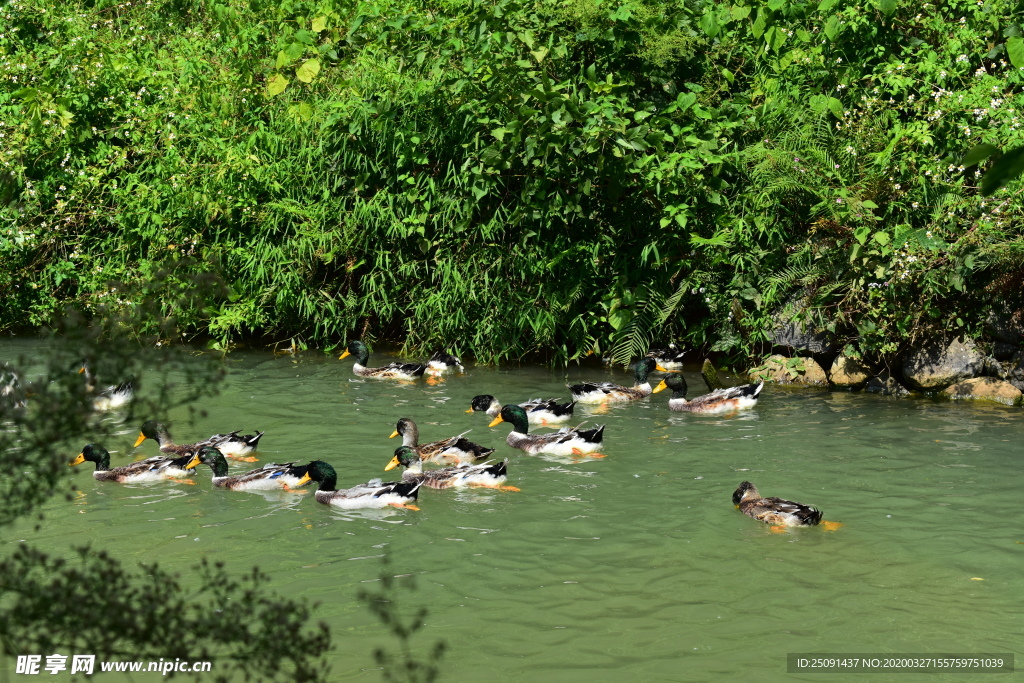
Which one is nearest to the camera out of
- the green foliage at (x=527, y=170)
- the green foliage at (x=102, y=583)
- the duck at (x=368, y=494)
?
the green foliage at (x=102, y=583)

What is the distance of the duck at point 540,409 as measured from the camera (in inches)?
476

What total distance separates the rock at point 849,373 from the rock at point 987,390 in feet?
3.29

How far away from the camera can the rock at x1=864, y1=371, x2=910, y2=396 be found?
13180 mm

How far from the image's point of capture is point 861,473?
9.92 metres

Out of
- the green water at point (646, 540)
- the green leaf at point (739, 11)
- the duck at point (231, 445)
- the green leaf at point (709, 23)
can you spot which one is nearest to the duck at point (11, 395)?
the green water at point (646, 540)

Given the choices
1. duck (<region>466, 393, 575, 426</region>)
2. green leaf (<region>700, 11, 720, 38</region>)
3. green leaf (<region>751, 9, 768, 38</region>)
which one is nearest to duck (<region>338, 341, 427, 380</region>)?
duck (<region>466, 393, 575, 426</region>)

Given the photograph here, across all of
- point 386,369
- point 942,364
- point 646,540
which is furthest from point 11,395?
point 942,364

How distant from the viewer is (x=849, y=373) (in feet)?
44.3

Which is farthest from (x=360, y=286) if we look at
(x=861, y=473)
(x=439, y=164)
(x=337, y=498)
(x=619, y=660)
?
(x=619, y=660)

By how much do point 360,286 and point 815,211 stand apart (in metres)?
6.39

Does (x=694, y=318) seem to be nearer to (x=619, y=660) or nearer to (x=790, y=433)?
(x=790, y=433)

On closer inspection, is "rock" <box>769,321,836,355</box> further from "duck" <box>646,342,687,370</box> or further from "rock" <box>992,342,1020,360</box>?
"rock" <box>992,342,1020,360</box>

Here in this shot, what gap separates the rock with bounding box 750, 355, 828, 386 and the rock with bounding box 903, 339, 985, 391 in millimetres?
1086

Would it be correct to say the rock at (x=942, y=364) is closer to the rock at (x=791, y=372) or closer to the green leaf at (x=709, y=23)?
the rock at (x=791, y=372)
